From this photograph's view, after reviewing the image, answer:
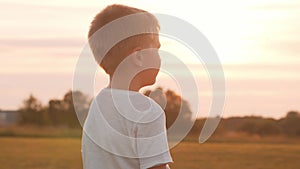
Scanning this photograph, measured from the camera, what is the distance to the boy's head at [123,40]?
3.21m

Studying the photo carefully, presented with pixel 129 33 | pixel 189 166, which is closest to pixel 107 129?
pixel 129 33

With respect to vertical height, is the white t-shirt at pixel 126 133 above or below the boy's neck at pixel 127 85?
below

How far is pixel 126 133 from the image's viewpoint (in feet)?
10.3

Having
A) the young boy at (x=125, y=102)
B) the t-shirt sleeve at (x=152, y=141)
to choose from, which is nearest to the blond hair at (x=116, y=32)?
the young boy at (x=125, y=102)

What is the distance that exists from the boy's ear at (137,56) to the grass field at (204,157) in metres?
10.1

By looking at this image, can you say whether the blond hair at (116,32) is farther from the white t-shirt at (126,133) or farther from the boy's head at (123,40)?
the white t-shirt at (126,133)

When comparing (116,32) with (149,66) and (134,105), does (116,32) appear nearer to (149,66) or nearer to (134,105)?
(149,66)

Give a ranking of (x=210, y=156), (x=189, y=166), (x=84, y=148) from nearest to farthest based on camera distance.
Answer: (x=84, y=148) → (x=189, y=166) → (x=210, y=156)

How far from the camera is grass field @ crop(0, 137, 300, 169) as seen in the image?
1562cm

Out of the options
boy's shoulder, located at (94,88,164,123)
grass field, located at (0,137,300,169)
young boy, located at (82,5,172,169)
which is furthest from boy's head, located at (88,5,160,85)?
grass field, located at (0,137,300,169)

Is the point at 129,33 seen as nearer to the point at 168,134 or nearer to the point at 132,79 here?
the point at 132,79

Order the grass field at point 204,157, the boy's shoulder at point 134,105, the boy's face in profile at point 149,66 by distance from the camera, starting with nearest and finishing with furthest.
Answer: the boy's shoulder at point 134,105, the boy's face in profile at point 149,66, the grass field at point 204,157

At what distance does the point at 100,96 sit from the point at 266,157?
615 inches

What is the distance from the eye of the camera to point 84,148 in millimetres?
3350
